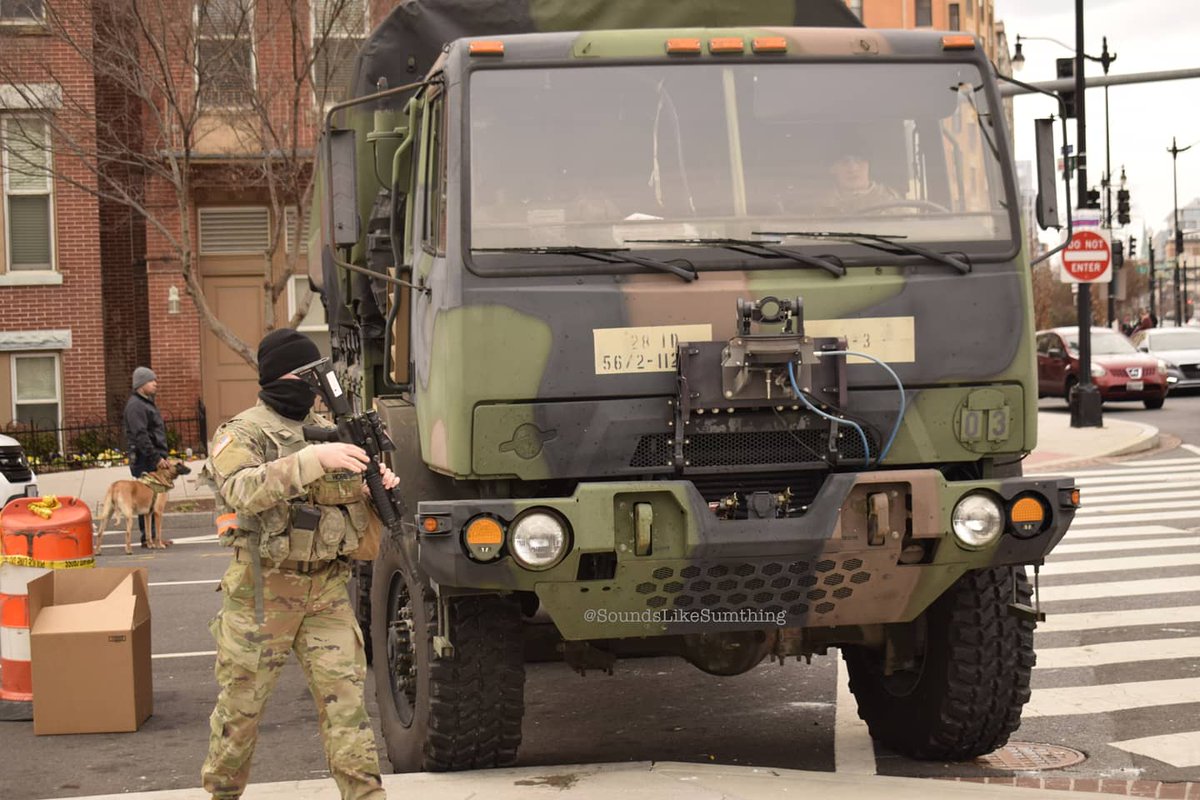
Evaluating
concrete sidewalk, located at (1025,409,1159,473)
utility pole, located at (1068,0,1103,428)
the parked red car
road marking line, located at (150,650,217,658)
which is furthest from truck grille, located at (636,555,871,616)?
the parked red car

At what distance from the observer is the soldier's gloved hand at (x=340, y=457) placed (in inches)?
210

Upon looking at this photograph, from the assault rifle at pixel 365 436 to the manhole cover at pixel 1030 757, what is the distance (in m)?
2.85

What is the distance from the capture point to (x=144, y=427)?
16.4 m

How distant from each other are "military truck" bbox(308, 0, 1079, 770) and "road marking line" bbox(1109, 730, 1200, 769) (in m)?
0.84

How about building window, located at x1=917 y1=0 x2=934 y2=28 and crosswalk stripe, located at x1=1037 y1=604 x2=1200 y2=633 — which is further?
building window, located at x1=917 y1=0 x2=934 y2=28

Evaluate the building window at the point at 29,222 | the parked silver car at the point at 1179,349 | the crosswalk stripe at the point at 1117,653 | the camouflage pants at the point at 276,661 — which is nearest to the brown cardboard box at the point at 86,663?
the camouflage pants at the point at 276,661

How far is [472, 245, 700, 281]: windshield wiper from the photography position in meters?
5.91

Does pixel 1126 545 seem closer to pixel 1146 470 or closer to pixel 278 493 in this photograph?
pixel 1146 470

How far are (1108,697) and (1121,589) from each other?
11.3 ft

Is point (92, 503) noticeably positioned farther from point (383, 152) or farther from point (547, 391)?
point (547, 391)

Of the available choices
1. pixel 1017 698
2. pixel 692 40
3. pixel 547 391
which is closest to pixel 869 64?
pixel 692 40

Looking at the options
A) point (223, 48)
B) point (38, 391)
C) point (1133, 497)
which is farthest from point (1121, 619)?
point (38, 391)

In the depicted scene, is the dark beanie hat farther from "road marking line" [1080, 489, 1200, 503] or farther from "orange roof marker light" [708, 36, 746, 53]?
"road marking line" [1080, 489, 1200, 503]

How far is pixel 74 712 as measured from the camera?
7891 mm
